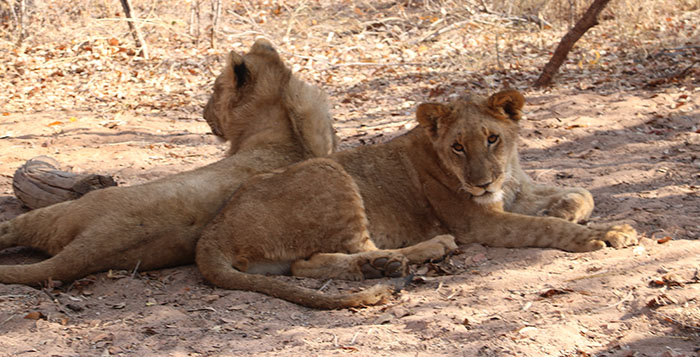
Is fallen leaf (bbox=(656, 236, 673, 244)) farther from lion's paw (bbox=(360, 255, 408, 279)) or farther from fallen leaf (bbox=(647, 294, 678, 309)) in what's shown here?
lion's paw (bbox=(360, 255, 408, 279))

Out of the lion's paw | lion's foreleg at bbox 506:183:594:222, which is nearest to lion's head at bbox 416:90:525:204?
lion's foreleg at bbox 506:183:594:222

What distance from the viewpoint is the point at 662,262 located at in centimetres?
425

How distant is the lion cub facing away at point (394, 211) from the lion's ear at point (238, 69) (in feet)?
4.30

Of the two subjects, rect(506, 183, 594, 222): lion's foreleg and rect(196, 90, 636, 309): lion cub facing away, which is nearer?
rect(196, 90, 636, 309): lion cub facing away

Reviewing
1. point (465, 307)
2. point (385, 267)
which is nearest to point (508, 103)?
point (385, 267)

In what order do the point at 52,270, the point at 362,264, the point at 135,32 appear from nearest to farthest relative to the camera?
1. the point at 52,270
2. the point at 362,264
3. the point at 135,32

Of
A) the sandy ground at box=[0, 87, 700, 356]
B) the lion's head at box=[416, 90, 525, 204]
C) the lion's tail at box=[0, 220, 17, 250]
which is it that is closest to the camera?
the sandy ground at box=[0, 87, 700, 356]

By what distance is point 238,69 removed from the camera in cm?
610

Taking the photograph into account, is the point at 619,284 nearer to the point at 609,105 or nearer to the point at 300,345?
the point at 300,345

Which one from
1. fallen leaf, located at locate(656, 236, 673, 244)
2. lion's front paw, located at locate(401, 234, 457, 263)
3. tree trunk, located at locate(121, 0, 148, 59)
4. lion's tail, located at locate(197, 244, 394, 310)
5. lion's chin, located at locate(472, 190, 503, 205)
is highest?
tree trunk, located at locate(121, 0, 148, 59)

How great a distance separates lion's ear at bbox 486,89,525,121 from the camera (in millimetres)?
4973

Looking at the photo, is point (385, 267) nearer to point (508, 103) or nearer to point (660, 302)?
point (508, 103)

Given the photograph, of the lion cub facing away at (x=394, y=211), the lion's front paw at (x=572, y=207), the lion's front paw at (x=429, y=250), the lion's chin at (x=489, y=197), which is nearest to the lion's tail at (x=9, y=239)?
the lion cub facing away at (x=394, y=211)

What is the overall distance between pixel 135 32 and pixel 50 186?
22.7ft
